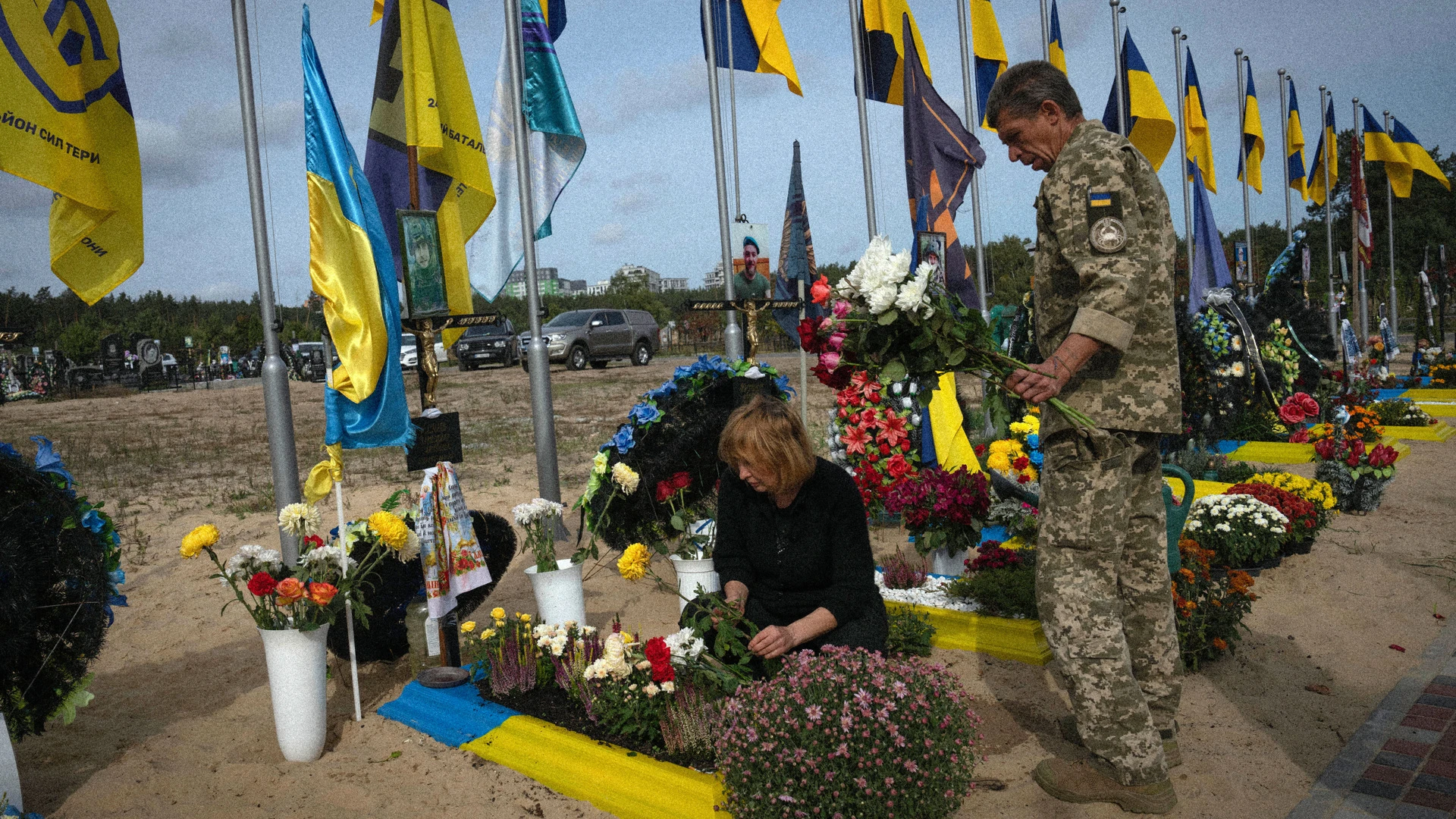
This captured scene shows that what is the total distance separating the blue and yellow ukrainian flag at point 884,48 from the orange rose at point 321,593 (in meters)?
8.03

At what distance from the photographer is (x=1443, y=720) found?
3.60 m

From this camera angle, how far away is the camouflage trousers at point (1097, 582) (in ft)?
9.68

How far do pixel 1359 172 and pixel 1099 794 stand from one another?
63.9ft

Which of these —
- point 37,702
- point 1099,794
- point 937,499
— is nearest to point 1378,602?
point 937,499

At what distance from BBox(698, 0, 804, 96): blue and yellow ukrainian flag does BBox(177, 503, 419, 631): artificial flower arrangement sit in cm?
647

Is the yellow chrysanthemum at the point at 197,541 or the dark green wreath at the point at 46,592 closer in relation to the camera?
the dark green wreath at the point at 46,592

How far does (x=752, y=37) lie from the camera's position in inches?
363

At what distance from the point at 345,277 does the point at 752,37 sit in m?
5.99

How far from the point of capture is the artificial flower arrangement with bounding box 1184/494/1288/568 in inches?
225

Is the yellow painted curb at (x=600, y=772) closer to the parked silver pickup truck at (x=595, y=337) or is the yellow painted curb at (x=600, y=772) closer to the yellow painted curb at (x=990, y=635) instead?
the yellow painted curb at (x=990, y=635)

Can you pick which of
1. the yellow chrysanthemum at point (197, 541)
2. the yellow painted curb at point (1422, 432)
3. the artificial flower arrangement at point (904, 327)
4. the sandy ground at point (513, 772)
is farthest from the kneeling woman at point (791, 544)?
the yellow painted curb at point (1422, 432)

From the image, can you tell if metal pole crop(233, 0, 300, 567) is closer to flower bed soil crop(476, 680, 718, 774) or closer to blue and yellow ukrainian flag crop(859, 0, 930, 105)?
flower bed soil crop(476, 680, 718, 774)

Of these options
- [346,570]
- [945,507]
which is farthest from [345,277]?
[945,507]

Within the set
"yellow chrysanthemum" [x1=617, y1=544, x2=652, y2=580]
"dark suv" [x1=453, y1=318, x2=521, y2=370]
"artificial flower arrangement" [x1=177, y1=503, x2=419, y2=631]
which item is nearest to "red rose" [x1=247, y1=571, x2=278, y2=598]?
"artificial flower arrangement" [x1=177, y1=503, x2=419, y2=631]
